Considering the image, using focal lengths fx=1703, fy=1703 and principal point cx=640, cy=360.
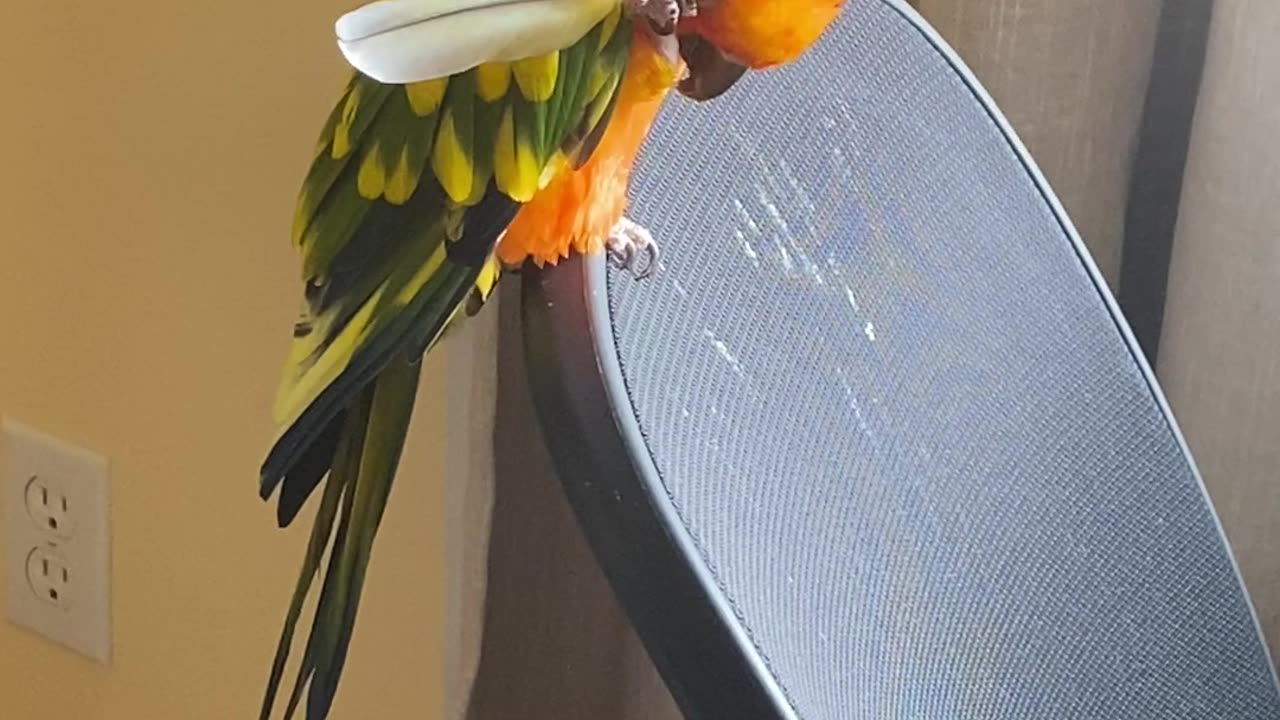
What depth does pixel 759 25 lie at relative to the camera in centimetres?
43

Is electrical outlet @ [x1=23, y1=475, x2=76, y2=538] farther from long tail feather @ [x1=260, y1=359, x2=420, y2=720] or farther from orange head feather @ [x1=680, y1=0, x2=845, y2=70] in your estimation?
orange head feather @ [x1=680, y1=0, x2=845, y2=70]

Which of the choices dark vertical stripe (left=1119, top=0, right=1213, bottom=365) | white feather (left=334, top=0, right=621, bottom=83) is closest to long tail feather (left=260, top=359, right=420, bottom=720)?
white feather (left=334, top=0, right=621, bottom=83)

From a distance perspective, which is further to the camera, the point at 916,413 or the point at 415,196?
the point at 916,413

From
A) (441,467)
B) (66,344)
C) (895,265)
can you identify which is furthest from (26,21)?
(895,265)

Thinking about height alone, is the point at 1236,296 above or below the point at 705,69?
below

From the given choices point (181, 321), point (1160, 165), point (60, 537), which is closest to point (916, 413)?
point (1160, 165)

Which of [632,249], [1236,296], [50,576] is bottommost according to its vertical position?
[50,576]

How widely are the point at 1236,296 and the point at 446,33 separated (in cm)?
54

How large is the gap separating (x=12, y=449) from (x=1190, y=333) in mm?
734

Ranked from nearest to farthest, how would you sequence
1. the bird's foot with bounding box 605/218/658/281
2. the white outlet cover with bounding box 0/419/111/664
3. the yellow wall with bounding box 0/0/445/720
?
the bird's foot with bounding box 605/218/658/281, the yellow wall with bounding box 0/0/445/720, the white outlet cover with bounding box 0/419/111/664

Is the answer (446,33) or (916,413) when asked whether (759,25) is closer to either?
(446,33)

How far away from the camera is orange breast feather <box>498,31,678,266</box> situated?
44cm

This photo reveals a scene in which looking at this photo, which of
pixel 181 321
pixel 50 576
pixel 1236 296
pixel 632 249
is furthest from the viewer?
pixel 50 576

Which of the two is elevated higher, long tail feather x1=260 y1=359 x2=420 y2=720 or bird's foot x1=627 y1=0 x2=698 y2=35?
bird's foot x1=627 y1=0 x2=698 y2=35
